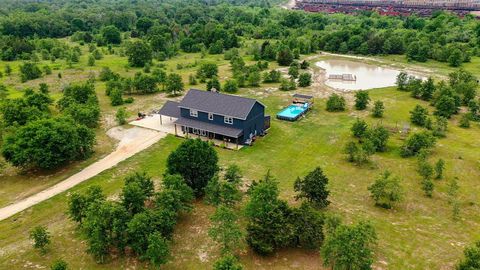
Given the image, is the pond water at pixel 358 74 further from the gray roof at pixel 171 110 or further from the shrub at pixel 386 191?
the shrub at pixel 386 191

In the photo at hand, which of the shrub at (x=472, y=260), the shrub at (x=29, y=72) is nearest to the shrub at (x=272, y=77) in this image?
the shrub at (x=29, y=72)

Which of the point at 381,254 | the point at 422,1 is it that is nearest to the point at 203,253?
the point at 381,254

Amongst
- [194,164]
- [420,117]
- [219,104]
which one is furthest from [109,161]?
[420,117]

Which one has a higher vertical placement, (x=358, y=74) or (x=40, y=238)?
(x=358, y=74)

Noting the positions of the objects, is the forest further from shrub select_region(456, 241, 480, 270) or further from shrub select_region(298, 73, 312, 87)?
shrub select_region(298, 73, 312, 87)

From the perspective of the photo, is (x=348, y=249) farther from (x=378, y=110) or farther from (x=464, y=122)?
(x=464, y=122)

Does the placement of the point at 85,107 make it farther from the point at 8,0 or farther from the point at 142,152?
A: the point at 8,0

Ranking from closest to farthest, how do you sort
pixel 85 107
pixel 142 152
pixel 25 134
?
pixel 25 134
pixel 142 152
pixel 85 107

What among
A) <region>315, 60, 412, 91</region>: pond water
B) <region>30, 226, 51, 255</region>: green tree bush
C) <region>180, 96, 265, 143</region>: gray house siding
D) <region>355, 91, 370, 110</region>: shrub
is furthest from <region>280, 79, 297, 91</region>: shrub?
<region>30, 226, 51, 255</region>: green tree bush
